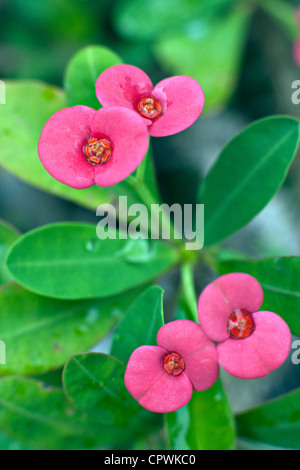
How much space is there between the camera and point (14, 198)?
83.7 inches

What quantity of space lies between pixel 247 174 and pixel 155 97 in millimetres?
381

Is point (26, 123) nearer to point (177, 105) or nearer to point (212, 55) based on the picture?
point (177, 105)

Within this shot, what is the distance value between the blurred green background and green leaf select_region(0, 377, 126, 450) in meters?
0.89

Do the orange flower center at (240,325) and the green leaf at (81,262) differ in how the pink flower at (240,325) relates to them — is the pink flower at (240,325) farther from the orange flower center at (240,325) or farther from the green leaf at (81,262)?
the green leaf at (81,262)

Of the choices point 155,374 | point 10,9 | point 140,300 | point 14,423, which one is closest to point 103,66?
point 140,300

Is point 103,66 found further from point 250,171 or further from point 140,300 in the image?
point 140,300

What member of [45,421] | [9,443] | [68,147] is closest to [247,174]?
[68,147]

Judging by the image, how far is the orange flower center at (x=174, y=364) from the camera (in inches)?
27.8

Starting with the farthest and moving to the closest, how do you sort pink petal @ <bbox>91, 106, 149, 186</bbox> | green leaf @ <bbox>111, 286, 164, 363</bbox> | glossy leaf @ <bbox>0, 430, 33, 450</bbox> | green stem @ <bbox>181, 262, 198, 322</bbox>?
glossy leaf @ <bbox>0, 430, 33, 450</bbox> → green stem @ <bbox>181, 262, 198, 322</bbox> → green leaf @ <bbox>111, 286, 164, 363</bbox> → pink petal @ <bbox>91, 106, 149, 186</bbox>

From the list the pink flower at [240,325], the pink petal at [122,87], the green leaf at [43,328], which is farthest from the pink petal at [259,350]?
the green leaf at [43,328]

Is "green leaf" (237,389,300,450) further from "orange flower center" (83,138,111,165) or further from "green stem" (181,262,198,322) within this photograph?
"orange flower center" (83,138,111,165)

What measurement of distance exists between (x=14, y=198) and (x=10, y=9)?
33.1 inches

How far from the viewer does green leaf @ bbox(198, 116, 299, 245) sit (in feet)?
3.21

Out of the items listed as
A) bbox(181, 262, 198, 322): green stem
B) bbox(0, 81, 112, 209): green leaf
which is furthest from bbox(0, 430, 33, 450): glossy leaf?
bbox(0, 81, 112, 209): green leaf
